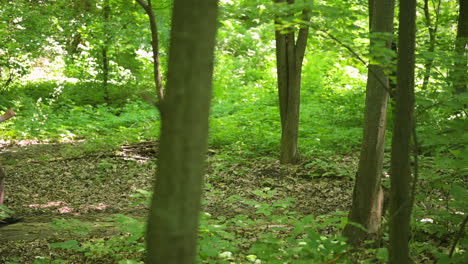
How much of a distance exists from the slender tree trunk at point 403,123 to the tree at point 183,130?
3.88 feet

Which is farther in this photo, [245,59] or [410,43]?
[245,59]

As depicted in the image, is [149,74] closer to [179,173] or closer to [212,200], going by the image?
[212,200]

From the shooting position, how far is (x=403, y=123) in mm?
2248

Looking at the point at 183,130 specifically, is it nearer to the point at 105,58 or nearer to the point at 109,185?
the point at 109,185

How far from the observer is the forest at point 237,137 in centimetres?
147

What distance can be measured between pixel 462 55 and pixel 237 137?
6.61m

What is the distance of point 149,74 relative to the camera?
49.3 ft

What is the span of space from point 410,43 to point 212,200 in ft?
15.4

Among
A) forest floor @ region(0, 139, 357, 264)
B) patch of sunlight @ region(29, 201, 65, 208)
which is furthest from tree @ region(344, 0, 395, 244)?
patch of sunlight @ region(29, 201, 65, 208)

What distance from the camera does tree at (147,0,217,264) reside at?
1.42m

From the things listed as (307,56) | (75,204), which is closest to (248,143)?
(75,204)

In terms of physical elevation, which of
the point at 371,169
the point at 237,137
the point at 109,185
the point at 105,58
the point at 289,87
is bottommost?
the point at 109,185

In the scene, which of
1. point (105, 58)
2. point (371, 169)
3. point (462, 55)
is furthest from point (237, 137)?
point (462, 55)

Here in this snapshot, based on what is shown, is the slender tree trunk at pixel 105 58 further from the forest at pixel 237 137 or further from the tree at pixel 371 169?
the tree at pixel 371 169
